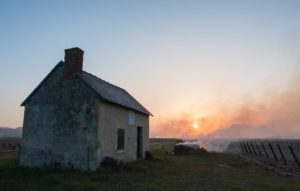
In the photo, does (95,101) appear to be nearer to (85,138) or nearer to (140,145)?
(85,138)

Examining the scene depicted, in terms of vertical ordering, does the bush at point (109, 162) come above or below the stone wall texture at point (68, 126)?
below

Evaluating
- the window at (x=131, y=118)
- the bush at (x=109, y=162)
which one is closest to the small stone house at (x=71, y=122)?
the bush at (x=109, y=162)

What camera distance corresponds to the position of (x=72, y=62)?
19656mm

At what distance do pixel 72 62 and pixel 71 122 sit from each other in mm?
3757

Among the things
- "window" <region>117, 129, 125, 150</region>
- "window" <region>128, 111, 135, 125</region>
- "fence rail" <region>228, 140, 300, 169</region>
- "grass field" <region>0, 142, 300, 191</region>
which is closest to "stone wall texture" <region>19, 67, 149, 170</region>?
"window" <region>117, 129, 125, 150</region>

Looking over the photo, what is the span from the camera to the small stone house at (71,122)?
1816 cm

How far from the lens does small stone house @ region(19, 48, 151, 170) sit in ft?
59.6

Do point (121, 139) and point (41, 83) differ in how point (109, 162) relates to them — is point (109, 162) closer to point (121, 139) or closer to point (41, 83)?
point (121, 139)

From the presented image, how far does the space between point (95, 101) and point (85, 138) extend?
7.21 ft

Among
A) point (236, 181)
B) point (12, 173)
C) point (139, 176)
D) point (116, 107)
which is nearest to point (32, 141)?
point (12, 173)

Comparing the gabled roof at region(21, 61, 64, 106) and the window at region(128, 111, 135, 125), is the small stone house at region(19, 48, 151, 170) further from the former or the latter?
the window at region(128, 111, 135, 125)

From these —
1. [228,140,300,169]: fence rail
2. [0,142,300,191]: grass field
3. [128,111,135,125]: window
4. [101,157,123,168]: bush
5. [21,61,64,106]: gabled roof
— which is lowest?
[0,142,300,191]: grass field

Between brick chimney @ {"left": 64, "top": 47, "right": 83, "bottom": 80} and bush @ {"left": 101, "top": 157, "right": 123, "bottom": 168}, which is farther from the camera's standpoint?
brick chimney @ {"left": 64, "top": 47, "right": 83, "bottom": 80}

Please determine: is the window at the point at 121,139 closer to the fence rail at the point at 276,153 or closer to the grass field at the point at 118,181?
the grass field at the point at 118,181
